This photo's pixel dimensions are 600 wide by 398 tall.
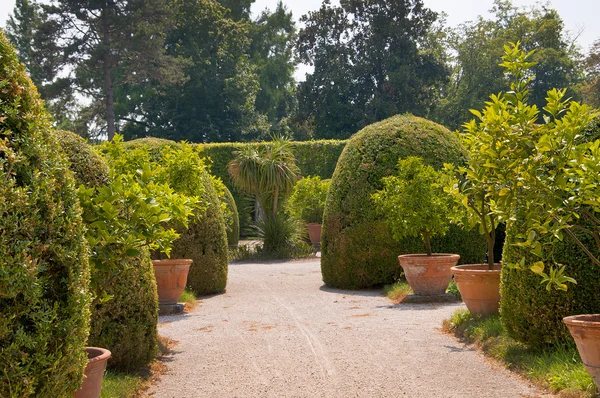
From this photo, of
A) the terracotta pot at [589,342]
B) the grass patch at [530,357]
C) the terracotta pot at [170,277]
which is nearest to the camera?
the terracotta pot at [589,342]

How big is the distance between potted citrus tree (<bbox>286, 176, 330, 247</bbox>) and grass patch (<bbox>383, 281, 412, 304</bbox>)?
28.1ft

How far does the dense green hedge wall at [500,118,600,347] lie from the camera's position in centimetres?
516

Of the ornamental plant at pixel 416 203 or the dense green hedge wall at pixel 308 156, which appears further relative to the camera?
the dense green hedge wall at pixel 308 156

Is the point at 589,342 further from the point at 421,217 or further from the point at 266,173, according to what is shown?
the point at 266,173

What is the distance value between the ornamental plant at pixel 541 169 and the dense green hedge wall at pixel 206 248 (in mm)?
5892

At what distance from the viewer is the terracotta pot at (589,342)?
418cm

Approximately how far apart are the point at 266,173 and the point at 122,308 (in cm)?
1355

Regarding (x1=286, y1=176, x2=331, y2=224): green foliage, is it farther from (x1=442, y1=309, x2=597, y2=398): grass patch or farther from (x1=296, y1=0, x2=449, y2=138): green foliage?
(x1=296, y1=0, x2=449, y2=138): green foliage

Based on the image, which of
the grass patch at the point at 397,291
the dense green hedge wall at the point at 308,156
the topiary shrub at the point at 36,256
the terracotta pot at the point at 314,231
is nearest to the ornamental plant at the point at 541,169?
the topiary shrub at the point at 36,256

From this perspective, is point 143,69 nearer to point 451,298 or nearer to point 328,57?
point 328,57

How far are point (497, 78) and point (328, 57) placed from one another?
969 cm

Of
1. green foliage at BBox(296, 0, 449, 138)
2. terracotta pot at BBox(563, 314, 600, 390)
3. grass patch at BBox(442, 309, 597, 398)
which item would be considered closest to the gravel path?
grass patch at BBox(442, 309, 597, 398)

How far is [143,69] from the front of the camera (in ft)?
103

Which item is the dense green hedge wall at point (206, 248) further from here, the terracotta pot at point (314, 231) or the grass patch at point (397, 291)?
the terracotta pot at point (314, 231)
